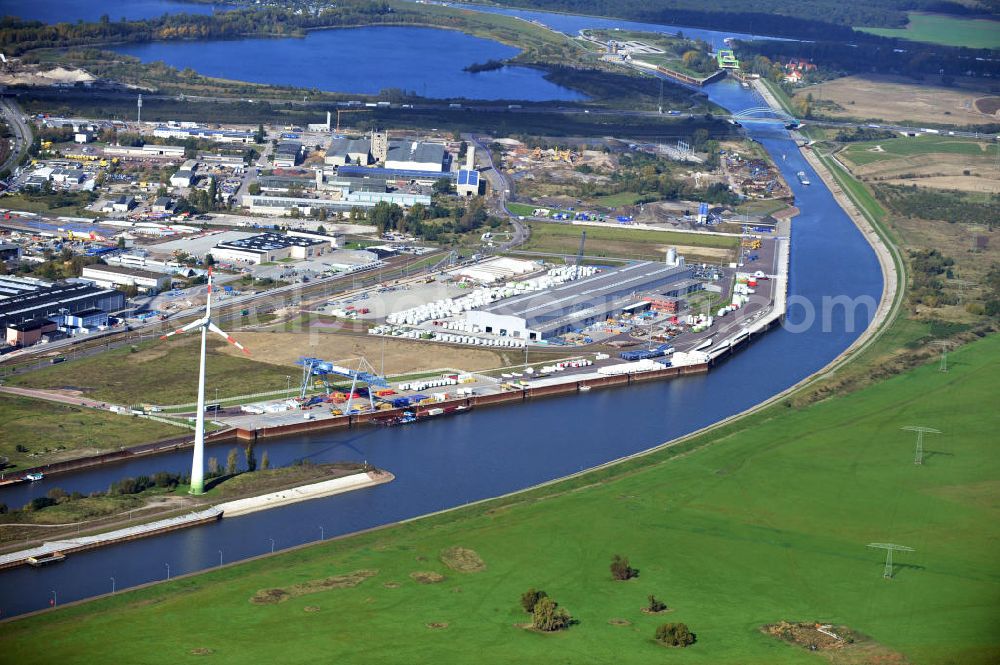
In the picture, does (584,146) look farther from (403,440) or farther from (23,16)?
(403,440)

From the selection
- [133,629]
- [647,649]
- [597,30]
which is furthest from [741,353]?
[597,30]

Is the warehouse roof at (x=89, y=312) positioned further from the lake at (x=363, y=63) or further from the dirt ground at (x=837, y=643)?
the lake at (x=363, y=63)

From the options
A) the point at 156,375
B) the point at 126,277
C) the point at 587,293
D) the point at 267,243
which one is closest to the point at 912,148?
the point at 587,293

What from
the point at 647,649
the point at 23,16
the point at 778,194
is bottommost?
the point at 647,649

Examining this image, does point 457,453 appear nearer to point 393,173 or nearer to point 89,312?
point 89,312

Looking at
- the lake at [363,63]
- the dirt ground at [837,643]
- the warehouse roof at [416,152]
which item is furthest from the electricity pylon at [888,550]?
the lake at [363,63]

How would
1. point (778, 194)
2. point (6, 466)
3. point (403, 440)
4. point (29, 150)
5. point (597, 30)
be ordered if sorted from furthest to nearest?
1. point (597, 30)
2. point (778, 194)
3. point (29, 150)
4. point (403, 440)
5. point (6, 466)
